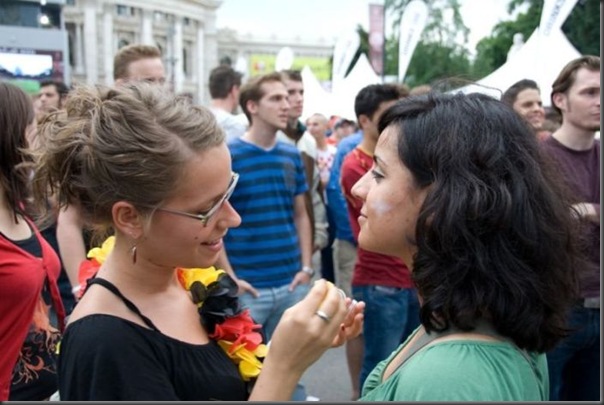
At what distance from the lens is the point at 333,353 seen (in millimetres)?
5176

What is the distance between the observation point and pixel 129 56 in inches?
151

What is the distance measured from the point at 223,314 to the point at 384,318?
204 cm

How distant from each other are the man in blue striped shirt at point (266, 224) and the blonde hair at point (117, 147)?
6.79ft

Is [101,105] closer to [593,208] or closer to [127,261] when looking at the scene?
[127,261]

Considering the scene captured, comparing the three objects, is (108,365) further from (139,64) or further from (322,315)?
(139,64)

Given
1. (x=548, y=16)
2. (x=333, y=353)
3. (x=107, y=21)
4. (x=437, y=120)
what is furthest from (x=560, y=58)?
(x=107, y=21)

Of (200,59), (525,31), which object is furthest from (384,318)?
(200,59)

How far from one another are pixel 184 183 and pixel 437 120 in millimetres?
610

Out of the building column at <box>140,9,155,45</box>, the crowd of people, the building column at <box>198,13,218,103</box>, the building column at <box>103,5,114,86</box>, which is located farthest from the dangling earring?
the building column at <box>198,13,218,103</box>

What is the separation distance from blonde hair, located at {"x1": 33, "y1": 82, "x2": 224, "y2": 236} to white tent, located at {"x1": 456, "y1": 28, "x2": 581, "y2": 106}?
6.01 m

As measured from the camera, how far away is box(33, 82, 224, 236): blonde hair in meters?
1.42

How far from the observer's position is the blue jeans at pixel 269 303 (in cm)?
360

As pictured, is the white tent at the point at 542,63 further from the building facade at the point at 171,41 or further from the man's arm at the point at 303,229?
the building facade at the point at 171,41

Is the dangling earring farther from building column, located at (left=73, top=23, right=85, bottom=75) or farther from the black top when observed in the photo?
building column, located at (left=73, top=23, right=85, bottom=75)
